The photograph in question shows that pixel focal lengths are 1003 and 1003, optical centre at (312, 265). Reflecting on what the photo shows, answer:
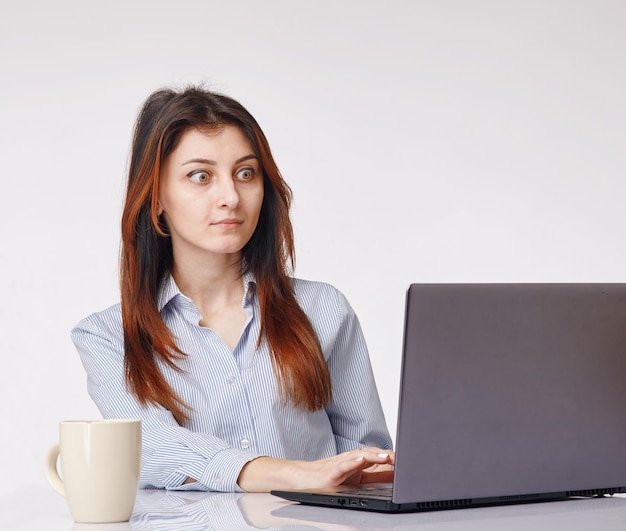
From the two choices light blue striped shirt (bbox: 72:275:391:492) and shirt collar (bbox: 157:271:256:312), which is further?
shirt collar (bbox: 157:271:256:312)

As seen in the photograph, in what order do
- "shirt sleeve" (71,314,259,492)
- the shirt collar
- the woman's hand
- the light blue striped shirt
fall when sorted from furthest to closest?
the shirt collar, the light blue striped shirt, "shirt sleeve" (71,314,259,492), the woman's hand

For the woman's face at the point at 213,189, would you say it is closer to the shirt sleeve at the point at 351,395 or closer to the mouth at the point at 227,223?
the mouth at the point at 227,223

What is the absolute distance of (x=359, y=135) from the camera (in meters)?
3.54

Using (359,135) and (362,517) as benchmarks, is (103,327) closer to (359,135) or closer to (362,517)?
(362,517)

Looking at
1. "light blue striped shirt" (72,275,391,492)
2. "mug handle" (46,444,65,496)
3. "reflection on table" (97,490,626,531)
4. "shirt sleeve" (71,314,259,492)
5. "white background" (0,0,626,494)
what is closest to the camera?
"reflection on table" (97,490,626,531)

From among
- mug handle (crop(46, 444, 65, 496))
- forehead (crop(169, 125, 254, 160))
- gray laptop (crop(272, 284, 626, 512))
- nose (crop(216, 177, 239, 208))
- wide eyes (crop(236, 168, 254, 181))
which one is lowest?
mug handle (crop(46, 444, 65, 496))

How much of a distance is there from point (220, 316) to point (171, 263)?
15cm

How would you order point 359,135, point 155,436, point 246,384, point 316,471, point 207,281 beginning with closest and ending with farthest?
point 316,471 → point 155,436 → point 246,384 → point 207,281 → point 359,135

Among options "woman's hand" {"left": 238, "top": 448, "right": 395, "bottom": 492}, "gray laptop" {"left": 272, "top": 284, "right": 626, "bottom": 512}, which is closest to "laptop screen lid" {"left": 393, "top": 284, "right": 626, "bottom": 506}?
"gray laptop" {"left": 272, "top": 284, "right": 626, "bottom": 512}

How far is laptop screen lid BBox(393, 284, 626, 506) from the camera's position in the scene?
1.05 meters

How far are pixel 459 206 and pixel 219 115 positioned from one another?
6.03 feet

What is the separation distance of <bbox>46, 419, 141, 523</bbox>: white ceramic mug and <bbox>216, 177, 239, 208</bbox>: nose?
0.73 meters

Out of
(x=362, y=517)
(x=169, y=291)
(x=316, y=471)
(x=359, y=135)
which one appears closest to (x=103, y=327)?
(x=169, y=291)

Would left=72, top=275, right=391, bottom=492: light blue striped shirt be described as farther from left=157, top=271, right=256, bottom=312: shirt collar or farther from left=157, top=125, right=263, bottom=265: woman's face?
left=157, top=125, right=263, bottom=265: woman's face
